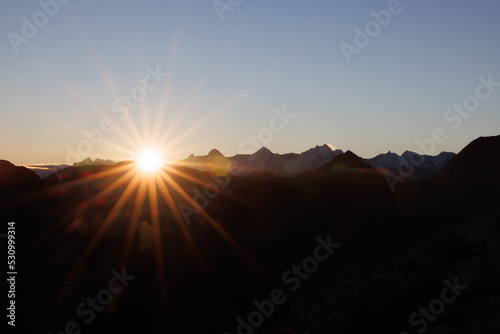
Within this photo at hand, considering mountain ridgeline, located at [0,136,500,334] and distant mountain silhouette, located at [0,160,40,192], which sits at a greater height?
distant mountain silhouette, located at [0,160,40,192]

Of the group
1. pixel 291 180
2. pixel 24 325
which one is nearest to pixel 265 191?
pixel 291 180

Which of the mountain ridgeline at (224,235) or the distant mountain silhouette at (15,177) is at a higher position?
the distant mountain silhouette at (15,177)

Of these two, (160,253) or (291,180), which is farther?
(291,180)

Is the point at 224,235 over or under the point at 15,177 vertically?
under

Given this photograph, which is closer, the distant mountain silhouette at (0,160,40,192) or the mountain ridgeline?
the mountain ridgeline

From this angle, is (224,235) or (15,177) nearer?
(224,235)

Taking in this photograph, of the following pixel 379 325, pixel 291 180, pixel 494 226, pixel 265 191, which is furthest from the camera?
pixel 291 180

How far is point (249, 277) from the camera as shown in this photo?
237 feet

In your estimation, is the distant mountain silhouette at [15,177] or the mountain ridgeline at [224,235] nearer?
the mountain ridgeline at [224,235]

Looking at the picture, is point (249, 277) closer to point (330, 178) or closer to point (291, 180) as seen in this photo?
point (291, 180)

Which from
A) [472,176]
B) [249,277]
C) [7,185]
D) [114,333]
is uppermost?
[7,185]

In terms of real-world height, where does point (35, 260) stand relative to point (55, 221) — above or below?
below

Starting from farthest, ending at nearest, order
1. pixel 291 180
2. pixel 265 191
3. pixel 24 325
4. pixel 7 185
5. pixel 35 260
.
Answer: pixel 291 180 → pixel 265 191 → pixel 7 185 → pixel 35 260 → pixel 24 325

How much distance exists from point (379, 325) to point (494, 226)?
7.58m
